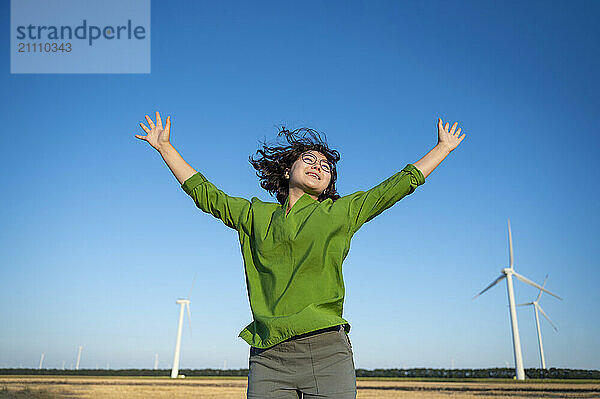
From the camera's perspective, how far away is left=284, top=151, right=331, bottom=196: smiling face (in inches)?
139

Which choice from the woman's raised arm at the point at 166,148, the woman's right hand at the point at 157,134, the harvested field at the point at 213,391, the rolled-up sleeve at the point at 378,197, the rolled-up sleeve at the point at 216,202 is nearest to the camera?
the rolled-up sleeve at the point at 378,197

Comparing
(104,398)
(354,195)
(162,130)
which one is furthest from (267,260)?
(104,398)

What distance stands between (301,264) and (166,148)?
1.40 m

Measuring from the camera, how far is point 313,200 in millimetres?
3525

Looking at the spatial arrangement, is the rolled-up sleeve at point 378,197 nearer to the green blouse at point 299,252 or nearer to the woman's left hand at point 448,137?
the green blouse at point 299,252

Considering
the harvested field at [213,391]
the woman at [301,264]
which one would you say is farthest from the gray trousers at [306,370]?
the harvested field at [213,391]

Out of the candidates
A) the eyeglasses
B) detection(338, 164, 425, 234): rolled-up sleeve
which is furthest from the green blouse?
the eyeglasses

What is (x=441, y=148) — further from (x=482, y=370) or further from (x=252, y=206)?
(x=482, y=370)

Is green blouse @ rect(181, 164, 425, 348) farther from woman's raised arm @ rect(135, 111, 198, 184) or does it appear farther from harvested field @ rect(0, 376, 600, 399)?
harvested field @ rect(0, 376, 600, 399)

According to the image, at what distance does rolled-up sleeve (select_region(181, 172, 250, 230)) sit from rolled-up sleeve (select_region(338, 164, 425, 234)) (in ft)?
2.10

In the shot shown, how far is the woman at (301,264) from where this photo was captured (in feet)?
9.51

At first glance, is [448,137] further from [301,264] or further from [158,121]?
[158,121]

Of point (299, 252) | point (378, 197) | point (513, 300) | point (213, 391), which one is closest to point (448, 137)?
point (378, 197)

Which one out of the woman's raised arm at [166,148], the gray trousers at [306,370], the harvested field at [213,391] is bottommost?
the harvested field at [213,391]
